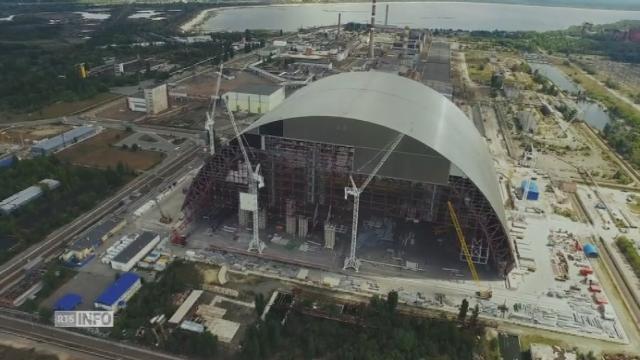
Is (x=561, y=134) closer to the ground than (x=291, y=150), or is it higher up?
closer to the ground

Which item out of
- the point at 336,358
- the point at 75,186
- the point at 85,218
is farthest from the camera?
the point at 75,186

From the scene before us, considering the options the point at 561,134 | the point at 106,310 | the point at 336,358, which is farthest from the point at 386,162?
the point at 561,134

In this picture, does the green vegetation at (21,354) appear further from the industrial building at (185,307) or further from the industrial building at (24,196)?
the industrial building at (24,196)

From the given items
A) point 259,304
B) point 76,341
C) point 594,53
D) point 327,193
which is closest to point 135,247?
point 76,341

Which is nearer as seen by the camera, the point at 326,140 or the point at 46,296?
the point at 46,296

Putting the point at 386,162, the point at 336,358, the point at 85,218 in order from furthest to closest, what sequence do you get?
1. the point at 85,218
2. the point at 386,162
3. the point at 336,358

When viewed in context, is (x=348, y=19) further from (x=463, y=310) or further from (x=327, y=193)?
(x=463, y=310)

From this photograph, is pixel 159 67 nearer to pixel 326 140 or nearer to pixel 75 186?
pixel 75 186

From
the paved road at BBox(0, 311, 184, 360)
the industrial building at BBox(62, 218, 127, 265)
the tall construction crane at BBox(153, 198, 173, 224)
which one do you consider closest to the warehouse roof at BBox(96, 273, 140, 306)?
the paved road at BBox(0, 311, 184, 360)

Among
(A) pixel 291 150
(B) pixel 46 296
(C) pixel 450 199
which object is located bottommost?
(B) pixel 46 296
